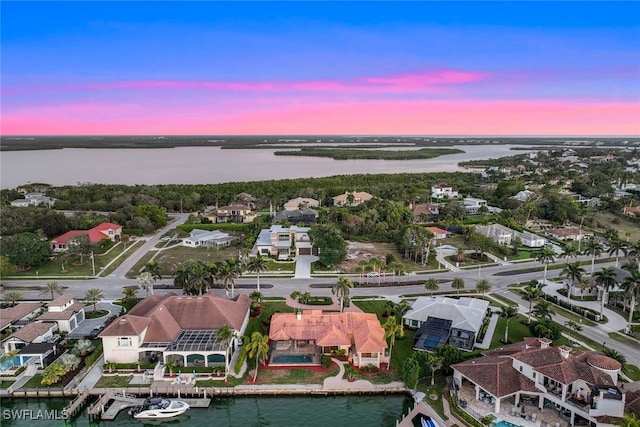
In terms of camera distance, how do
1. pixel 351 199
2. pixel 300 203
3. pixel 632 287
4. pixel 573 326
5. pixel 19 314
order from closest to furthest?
pixel 632 287 < pixel 573 326 < pixel 19 314 < pixel 300 203 < pixel 351 199

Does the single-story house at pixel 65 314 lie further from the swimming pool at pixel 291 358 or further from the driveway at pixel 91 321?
the swimming pool at pixel 291 358

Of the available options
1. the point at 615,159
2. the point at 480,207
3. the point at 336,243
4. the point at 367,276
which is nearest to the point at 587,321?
the point at 367,276

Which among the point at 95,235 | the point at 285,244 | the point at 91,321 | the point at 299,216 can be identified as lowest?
the point at 91,321

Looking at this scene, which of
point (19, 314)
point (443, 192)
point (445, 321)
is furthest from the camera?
point (443, 192)

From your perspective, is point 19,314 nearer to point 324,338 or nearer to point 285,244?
point 324,338

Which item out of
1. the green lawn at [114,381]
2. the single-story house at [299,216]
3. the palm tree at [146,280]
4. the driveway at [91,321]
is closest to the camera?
the green lawn at [114,381]

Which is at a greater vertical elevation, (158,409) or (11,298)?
(11,298)

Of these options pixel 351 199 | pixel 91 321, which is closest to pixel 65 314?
pixel 91 321

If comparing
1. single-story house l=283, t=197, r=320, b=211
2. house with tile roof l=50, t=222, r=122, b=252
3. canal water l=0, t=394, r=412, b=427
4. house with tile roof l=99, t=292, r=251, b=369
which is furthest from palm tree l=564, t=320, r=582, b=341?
house with tile roof l=50, t=222, r=122, b=252

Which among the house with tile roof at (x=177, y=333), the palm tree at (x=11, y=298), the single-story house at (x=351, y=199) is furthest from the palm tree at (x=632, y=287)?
the palm tree at (x=11, y=298)
